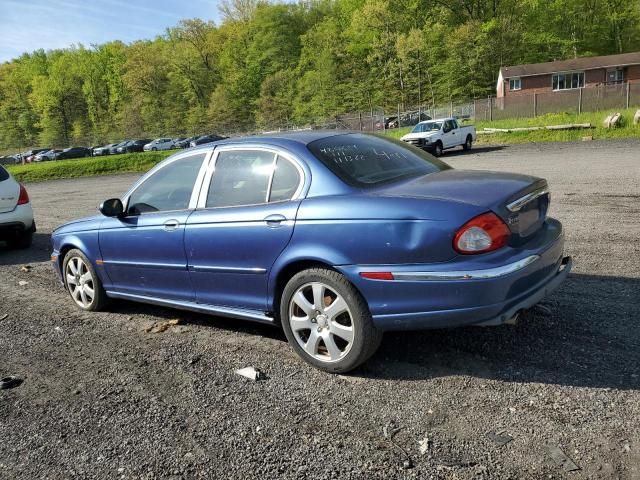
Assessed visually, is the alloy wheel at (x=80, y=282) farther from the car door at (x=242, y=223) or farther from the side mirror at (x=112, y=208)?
the car door at (x=242, y=223)

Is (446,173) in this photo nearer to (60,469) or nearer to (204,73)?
(60,469)

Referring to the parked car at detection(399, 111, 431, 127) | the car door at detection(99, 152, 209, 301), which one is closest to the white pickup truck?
the parked car at detection(399, 111, 431, 127)

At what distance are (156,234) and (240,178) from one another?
3.11 ft

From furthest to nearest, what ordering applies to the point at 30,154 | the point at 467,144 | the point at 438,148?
the point at 30,154 < the point at 467,144 < the point at 438,148

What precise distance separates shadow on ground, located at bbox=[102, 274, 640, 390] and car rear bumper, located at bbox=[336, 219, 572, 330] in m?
0.45

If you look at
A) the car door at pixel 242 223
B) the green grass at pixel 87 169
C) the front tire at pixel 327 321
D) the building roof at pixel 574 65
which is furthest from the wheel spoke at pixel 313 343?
the building roof at pixel 574 65

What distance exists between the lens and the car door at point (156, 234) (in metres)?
4.43

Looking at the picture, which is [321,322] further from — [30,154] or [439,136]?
[30,154]

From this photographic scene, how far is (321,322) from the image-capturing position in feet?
11.9

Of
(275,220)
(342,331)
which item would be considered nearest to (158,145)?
(275,220)

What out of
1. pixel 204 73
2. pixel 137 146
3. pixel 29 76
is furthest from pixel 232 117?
pixel 29 76

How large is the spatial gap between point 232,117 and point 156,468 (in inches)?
3029

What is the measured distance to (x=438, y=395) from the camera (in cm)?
326

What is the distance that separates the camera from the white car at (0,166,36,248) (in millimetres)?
8820
